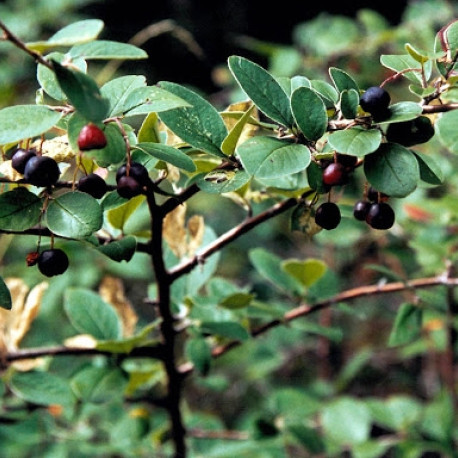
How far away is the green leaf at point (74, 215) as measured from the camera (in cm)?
54

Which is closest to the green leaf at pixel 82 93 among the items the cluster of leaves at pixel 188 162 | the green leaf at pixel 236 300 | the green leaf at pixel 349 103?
the cluster of leaves at pixel 188 162

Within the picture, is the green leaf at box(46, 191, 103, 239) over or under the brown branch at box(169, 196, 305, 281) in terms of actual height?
over

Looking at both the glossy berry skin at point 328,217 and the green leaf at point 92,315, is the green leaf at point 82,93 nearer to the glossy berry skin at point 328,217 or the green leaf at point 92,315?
the glossy berry skin at point 328,217

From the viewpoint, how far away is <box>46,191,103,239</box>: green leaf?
1.78 ft

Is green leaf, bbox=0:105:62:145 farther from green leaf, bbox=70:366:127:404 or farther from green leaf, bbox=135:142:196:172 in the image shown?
green leaf, bbox=70:366:127:404

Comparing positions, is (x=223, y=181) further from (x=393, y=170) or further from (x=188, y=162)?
(x=393, y=170)

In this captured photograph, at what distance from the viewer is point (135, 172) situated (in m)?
0.54

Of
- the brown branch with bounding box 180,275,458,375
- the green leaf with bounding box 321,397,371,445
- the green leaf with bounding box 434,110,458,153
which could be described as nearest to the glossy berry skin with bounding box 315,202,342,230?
the green leaf with bounding box 434,110,458,153

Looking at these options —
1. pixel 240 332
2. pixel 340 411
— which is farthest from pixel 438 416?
pixel 240 332

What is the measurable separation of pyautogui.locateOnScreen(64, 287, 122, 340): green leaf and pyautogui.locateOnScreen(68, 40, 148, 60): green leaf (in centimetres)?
45

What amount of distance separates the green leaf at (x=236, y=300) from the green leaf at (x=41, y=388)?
27 cm

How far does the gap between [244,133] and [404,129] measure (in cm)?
18

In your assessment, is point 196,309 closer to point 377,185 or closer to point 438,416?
point 377,185

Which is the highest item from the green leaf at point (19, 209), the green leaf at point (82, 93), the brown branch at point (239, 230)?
the green leaf at point (82, 93)
